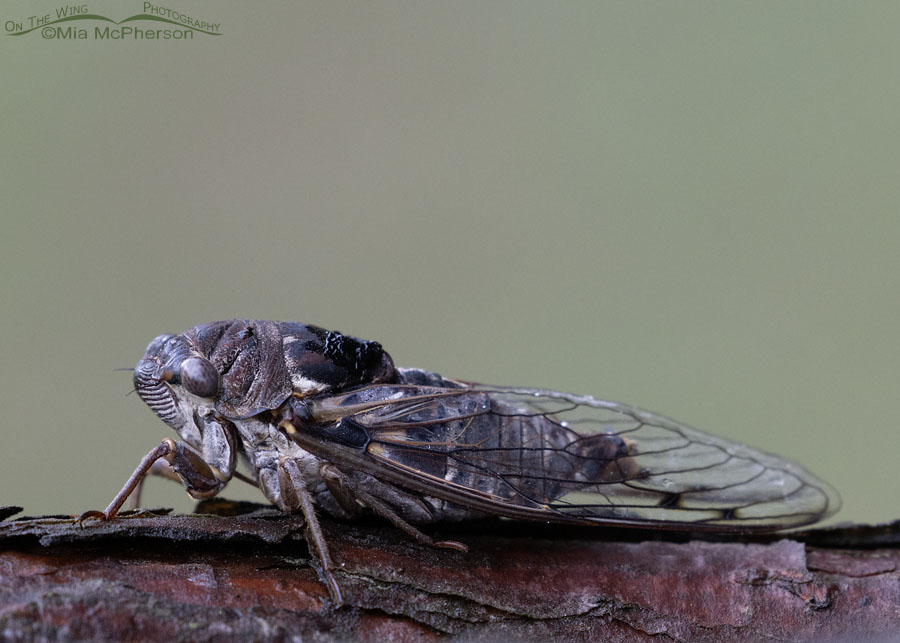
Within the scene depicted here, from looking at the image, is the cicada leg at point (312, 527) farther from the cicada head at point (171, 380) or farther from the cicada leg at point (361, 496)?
the cicada head at point (171, 380)

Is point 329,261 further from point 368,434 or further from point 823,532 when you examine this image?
point 823,532

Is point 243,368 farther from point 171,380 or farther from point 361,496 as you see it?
point 361,496

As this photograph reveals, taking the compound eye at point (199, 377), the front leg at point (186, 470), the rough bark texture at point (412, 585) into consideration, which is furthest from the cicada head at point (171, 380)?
the rough bark texture at point (412, 585)

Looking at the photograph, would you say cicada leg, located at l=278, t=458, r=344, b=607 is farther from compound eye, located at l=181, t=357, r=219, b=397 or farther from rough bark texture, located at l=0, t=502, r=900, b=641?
compound eye, located at l=181, t=357, r=219, b=397

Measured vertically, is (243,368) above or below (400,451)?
above

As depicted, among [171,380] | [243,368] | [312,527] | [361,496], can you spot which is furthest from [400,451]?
[171,380]

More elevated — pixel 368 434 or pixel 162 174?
pixel 162 174

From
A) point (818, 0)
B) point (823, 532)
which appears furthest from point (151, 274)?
point (818, 0)
